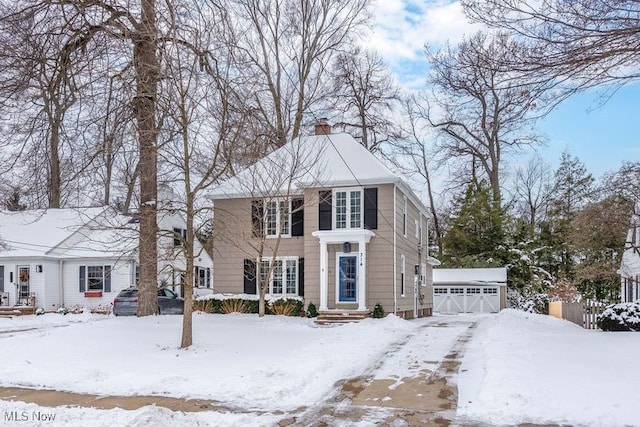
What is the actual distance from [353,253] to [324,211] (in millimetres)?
1928

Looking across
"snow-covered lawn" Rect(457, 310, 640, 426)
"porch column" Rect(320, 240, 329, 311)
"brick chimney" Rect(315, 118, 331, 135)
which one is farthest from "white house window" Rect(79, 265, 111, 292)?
"snow-covered lawn" Rect(457, 310, 640, 426)

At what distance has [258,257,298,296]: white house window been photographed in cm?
2261

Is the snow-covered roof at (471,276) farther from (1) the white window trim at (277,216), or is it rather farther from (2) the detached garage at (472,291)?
(1) the white window trim at (277,216)

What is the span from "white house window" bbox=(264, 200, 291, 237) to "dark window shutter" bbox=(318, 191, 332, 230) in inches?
46.0

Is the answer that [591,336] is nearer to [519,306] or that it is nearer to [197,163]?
[197,163]

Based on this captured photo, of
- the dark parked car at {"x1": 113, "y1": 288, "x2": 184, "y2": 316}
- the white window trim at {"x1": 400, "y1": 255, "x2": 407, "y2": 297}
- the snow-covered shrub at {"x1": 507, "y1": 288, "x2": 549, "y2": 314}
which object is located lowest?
the snow-covered shrub at {"x1": 507, "y1": 288, "x2": 549, "y2": 314}

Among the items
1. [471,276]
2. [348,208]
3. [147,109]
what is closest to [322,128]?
[348,208]

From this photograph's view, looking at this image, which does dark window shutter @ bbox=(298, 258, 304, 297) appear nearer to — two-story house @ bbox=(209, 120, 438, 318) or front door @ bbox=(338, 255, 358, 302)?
two-story house @ bbox=(209, 120, 438, 318)

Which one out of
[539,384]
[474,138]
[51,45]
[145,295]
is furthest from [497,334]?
[474,138]

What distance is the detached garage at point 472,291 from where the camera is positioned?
35469mm

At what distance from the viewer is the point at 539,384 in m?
8.26

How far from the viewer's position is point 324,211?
71.9ft

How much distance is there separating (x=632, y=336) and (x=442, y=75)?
10123mm

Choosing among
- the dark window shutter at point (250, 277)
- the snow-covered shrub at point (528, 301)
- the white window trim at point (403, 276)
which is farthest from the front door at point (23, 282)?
the snow-covered shrub at point (528, 301)
